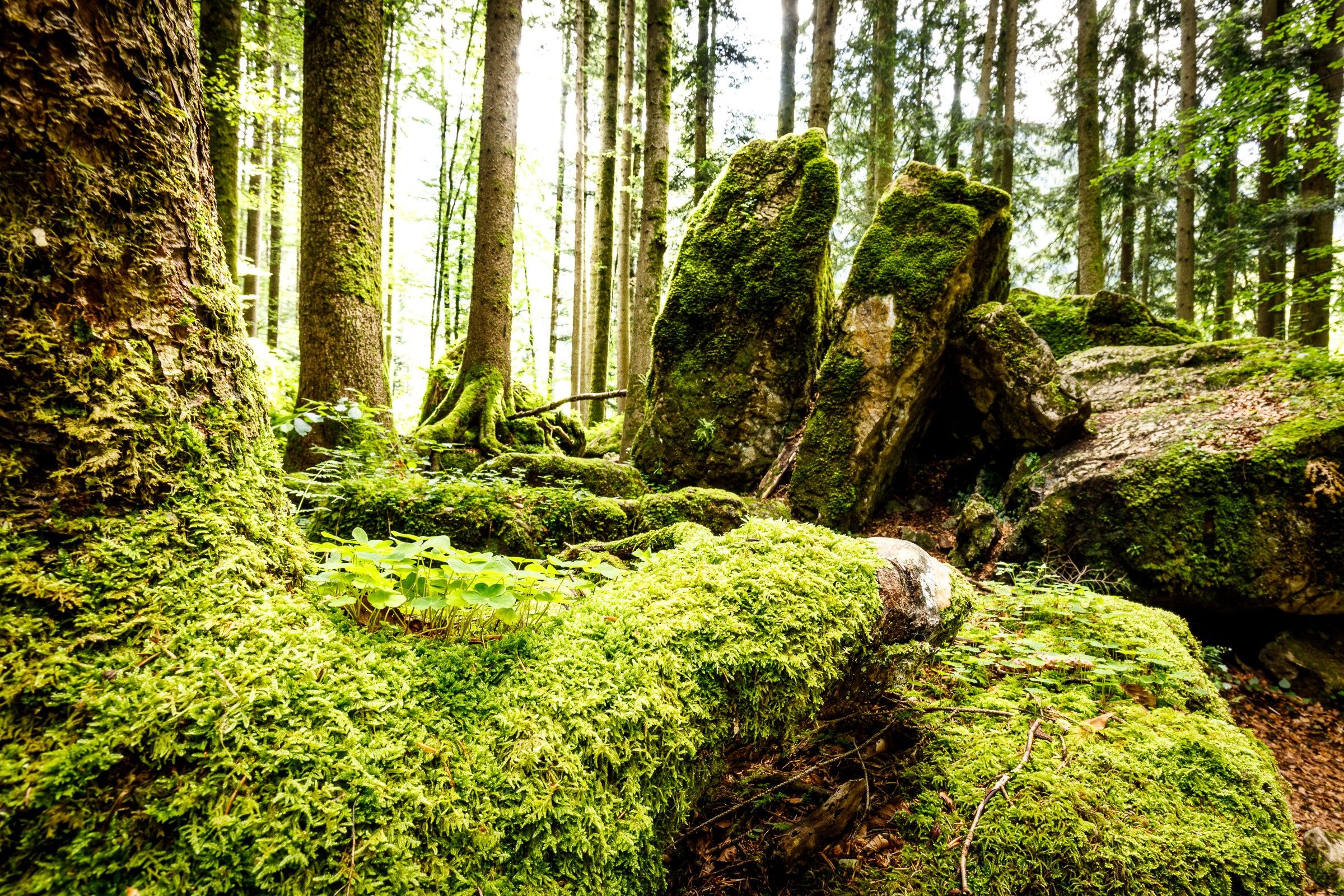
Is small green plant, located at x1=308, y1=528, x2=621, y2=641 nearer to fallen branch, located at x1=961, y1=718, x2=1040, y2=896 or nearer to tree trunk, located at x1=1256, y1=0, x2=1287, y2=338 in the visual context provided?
fallen branch, located at x1=961, y1=718, x2=1040, y2=896

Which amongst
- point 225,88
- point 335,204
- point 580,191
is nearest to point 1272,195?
point 580,191

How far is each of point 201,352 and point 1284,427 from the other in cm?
821

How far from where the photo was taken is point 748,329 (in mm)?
7391

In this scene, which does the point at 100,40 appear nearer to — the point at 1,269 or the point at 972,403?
the point at 1,269

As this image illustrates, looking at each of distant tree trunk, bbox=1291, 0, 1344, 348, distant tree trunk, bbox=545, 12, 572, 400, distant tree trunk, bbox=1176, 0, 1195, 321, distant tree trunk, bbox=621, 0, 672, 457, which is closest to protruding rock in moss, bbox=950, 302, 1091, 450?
distant tree trunk, bbox=621, 0, 672, 457

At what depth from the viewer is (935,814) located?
6.88 feet

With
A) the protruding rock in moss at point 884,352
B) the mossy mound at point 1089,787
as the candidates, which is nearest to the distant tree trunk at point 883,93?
the protruding rock in moss at point 884,352

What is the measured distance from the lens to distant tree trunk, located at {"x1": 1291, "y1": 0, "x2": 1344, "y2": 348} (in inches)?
337

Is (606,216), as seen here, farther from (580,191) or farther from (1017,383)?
(1017,383)

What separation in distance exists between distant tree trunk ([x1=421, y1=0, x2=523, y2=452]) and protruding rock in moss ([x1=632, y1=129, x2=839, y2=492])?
2447 millimetres

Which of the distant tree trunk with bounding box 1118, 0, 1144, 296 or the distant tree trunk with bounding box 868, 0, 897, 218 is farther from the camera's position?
the distant tree trunk with bounding box 1118, 0, 1144, 296

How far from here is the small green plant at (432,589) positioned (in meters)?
1.49

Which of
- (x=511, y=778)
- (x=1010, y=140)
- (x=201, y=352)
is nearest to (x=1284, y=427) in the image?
(x=511, y=778)

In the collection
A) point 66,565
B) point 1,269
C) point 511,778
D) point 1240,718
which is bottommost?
point 1240,718
